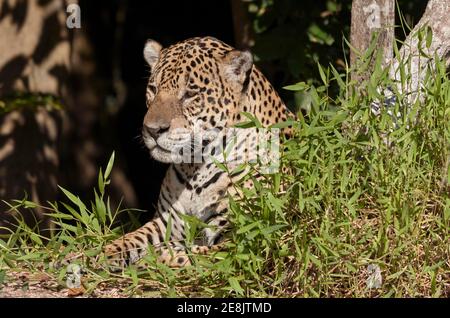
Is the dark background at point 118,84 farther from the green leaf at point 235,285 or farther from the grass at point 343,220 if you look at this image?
the green leaf at point 235,285

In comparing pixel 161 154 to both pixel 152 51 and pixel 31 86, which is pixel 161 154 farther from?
pixel 31 86

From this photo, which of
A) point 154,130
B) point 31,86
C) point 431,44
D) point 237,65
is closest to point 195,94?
point 237,65

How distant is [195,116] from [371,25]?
1.27 meters

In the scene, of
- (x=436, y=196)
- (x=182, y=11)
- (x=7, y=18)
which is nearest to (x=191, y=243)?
(x=436, y=196)

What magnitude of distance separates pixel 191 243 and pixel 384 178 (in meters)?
1.17

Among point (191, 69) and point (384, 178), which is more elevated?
point (191, 69)

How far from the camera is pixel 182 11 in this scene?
15.0m

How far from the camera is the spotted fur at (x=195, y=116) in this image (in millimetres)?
7242

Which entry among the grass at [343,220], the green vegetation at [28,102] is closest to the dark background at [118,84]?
the green vegetation at [28,102]

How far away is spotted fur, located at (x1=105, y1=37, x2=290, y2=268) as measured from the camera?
285 inches

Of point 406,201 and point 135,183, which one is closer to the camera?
point 406,201

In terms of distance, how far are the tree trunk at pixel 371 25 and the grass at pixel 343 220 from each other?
0.57 meters

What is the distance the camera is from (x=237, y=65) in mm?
7473

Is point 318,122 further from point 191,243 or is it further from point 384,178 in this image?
point 191,243
